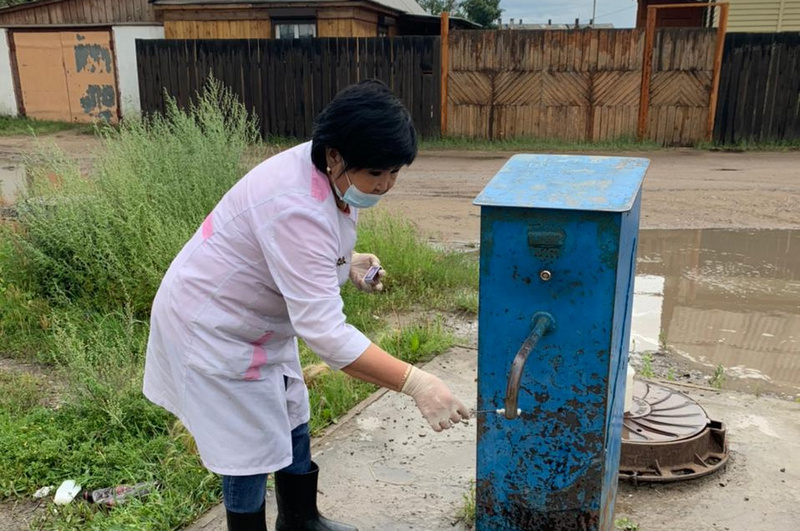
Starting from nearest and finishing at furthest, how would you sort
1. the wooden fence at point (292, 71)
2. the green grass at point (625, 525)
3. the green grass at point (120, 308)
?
the green grass at point (625, 525) < the green grass at point (120, 308) < the wooden fence at point (292, 71)

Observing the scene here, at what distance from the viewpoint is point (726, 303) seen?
525 centimetres

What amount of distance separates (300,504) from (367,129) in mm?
1332

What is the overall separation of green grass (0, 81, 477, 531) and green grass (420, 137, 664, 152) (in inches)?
234

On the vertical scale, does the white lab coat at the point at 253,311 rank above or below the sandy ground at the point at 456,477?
above

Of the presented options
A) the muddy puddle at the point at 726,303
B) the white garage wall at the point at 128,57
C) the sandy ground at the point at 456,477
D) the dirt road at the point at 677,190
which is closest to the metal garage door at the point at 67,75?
the white garage wall at the point at 128,57

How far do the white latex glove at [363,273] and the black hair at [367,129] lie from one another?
2.01 feet

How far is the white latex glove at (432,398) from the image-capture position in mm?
1800

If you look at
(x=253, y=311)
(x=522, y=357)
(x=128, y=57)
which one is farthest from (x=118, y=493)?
(x=128, y=57)

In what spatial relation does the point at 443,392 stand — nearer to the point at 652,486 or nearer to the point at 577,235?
the point at 577,235

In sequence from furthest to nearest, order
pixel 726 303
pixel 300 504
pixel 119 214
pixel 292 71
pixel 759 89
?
1. pixel 292 71
2. pixel 759 89
3. pixel 726 303
4. pixel 119 214
5. pixel 300 504

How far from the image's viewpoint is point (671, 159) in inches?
429

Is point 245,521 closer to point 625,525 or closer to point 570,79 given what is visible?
point 625,525

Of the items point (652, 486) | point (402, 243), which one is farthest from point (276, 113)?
point (652, 486)

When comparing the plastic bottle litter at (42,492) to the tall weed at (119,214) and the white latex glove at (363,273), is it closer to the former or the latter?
the tall weed at (119,214)
